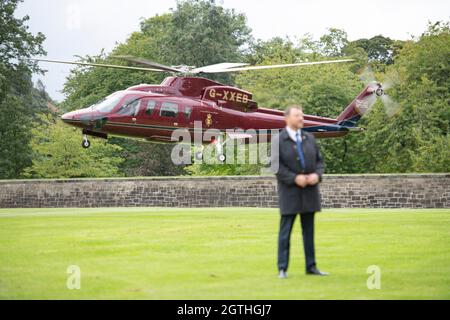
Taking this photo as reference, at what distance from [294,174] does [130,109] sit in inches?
882

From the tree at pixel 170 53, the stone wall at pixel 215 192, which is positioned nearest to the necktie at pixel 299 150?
the stone wall at pixel 215 192

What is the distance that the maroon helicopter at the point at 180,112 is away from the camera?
3416 centimetres

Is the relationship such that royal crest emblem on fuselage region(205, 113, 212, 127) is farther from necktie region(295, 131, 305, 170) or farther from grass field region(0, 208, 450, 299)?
necktie region(295, 131, 305, 170)

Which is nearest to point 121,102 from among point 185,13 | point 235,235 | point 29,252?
point 235,235

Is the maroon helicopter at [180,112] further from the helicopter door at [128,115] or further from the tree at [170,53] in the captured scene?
the tree at [170,53]

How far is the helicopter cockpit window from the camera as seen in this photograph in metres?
34.4

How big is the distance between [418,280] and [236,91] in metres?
24.7

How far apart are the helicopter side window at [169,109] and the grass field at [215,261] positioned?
44.2 ft

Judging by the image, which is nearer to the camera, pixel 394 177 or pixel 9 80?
pixel 394 177

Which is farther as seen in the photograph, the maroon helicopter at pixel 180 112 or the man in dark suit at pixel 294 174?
the maroon helicopter at pixel 180 112

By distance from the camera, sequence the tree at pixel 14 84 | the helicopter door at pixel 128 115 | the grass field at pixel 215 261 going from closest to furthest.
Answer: the grass field at pixel 215 261 < the helicopter door at pixel 128 115 < the tree at pixel 14 84

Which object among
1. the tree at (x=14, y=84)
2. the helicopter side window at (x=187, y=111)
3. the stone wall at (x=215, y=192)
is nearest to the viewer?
the helicopter side window at (x=187, y=111)

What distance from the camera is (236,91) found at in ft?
120

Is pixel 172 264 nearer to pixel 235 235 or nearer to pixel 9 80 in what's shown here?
pixel 235 235
